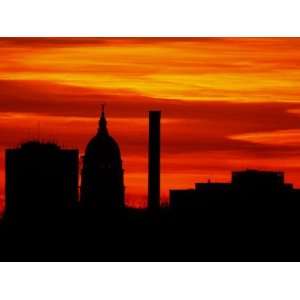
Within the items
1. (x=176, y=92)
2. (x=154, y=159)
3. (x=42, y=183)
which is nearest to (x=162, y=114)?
(x=176, y=92)

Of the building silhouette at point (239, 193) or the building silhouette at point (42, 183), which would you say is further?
the building silhouette at point (42, 183)

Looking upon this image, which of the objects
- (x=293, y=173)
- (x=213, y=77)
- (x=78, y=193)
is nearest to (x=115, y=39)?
(x=213, y=77)

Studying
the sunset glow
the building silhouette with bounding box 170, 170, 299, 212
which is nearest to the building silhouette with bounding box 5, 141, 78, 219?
the sunset glow

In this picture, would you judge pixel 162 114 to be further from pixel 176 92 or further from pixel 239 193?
pixel 239 193

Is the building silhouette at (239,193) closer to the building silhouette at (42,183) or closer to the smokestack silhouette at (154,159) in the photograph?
the smokestack silhouette at (154,159)

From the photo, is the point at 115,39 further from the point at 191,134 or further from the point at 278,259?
the point at 278,259

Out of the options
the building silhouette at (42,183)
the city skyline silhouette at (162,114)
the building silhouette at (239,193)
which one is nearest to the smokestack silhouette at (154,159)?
the city skyline silhouette at (162,114)

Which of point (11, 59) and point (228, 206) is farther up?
point (11, 59)
